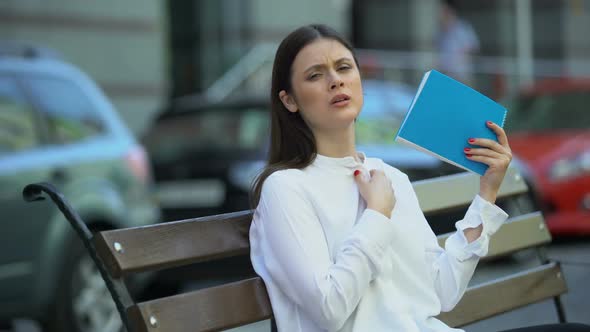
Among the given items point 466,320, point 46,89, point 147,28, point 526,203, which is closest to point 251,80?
point 147,28

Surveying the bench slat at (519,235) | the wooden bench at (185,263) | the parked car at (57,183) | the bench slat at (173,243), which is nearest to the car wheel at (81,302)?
the parked car at (57,183)

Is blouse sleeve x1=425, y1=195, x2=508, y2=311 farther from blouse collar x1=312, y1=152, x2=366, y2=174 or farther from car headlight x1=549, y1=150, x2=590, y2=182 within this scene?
car headlight x1=549, y1=150, x2=590, y2=182

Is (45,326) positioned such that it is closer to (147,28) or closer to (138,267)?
(138,267)

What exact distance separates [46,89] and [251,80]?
9025mm

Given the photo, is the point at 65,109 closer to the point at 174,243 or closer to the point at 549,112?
the point at 174,243

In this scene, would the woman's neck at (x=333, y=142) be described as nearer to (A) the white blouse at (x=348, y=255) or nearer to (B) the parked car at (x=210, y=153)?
(A) the white blouse at (x=348, y=255)

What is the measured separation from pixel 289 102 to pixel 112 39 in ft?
39.0

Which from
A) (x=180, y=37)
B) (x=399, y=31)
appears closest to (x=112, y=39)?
(x=180, y=37)

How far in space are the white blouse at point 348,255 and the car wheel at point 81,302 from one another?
12.7 feet

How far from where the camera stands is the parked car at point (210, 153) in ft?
28.9

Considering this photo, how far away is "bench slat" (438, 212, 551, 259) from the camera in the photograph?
13.5 feet

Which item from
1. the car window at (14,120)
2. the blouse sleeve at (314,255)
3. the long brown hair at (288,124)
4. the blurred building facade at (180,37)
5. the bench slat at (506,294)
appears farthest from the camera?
the blurred building facade at (180,37)

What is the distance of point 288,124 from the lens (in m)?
3.31

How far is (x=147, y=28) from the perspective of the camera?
15328 mm
